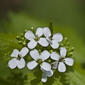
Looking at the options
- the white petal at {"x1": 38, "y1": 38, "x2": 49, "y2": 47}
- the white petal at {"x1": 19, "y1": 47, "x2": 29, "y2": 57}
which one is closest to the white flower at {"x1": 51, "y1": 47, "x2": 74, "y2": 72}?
the white petal at {"x1": 38, "y1": 38, "x2": 49, "y2": 47}

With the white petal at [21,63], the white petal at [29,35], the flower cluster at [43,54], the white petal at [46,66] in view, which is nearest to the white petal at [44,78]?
the flower cluster at [43,54]

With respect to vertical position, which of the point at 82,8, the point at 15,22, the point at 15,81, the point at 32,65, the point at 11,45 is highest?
the point at 82,8

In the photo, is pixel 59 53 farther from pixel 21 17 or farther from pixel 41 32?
pixel 21 17

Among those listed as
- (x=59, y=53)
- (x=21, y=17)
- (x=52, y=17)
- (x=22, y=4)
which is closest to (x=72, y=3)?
(x=52, y=17)

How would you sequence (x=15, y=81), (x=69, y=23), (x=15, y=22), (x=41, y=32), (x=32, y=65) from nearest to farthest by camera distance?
(x=32, y=65)
(x=41, y=32)
(x=15, y=81)
(x=15, y=22)
(x=69, y=23)

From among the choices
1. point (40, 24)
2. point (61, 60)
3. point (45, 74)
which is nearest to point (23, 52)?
point (45, 74)

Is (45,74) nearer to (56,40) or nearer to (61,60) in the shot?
(61,60)

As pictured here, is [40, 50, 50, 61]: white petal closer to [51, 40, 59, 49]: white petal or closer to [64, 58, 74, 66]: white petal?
[51, 40, 59, 49]: white petal
